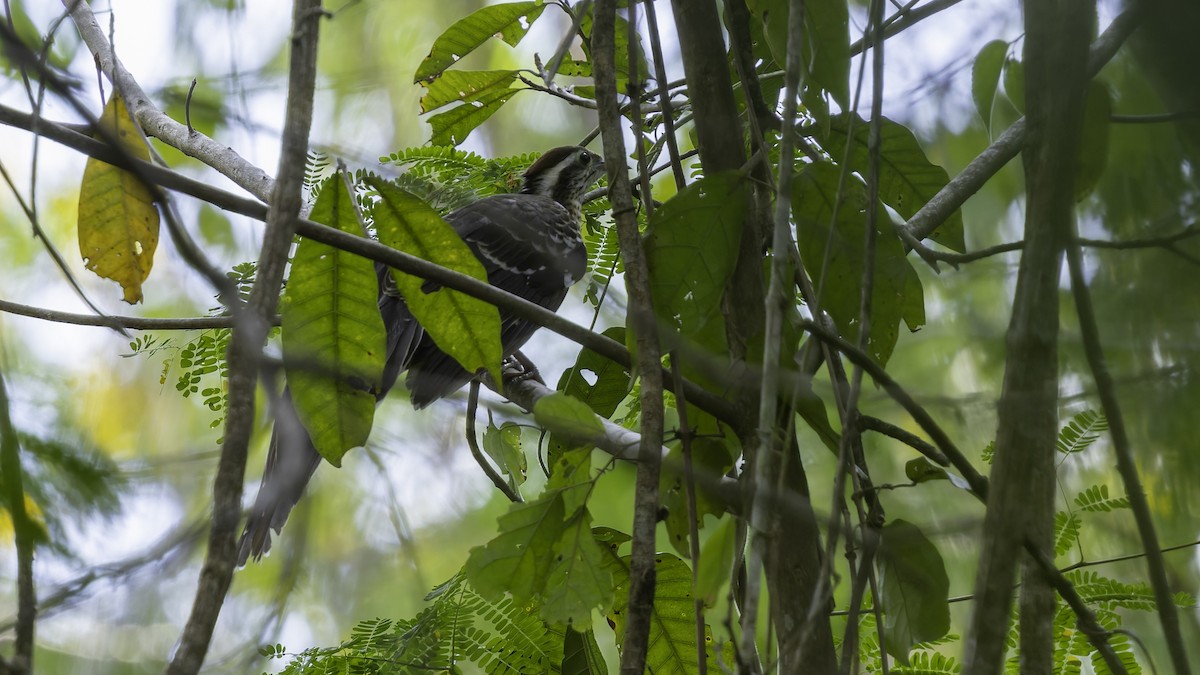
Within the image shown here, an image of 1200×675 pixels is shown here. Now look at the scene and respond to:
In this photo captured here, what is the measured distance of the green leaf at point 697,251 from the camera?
4.54ft

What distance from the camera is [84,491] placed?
1.37m

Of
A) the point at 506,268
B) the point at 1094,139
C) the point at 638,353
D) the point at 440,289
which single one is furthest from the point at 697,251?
the point at 506,268

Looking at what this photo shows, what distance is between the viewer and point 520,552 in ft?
4.54

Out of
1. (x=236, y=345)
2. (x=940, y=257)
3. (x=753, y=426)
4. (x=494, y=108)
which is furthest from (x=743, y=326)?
(x=494, y=108)

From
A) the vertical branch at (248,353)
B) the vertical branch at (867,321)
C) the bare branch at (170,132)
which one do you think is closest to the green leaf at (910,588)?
the vertical branch at (867,321)

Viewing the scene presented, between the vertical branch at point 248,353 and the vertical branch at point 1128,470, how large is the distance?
750mm

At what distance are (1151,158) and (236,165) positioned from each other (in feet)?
7.44

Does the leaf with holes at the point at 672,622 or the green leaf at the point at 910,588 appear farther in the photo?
the leaf with holes at the point at 672,622

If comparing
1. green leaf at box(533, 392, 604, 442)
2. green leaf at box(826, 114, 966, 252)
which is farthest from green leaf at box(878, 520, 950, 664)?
green leaf at box(826, 114, 966, 252)

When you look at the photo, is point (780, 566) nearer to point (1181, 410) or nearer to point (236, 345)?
point (1181, 410)

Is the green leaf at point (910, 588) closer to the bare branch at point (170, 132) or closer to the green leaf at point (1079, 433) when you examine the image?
the green leaf at point (1079, 433)

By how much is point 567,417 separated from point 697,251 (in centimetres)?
30

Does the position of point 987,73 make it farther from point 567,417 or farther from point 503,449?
point 503,449

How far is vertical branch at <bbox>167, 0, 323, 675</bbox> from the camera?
2.46ft
